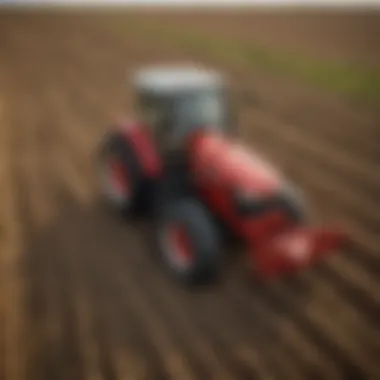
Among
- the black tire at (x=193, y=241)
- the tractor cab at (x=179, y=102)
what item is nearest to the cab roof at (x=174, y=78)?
the tractor cab at (x=179, y=102)

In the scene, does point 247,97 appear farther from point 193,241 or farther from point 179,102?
point 193,241

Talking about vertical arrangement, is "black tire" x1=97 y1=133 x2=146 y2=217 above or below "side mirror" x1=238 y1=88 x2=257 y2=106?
below

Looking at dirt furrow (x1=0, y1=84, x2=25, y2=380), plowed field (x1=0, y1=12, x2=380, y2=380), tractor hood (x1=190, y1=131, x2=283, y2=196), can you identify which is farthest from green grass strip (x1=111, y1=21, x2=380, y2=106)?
dirt furrow (x1=0, y1=84, x2=25, y2=380)

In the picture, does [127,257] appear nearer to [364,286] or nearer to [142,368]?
[142,368]

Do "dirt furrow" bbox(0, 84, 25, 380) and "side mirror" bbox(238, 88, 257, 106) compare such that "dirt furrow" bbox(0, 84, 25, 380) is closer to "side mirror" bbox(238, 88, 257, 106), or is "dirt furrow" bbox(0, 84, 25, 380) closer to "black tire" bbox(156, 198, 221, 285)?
"black tire" bbox(156, 198, 221, 285)

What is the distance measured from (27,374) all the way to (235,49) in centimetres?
49

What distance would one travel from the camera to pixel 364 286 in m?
0.74

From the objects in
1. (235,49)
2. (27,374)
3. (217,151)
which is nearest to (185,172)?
(217,151)

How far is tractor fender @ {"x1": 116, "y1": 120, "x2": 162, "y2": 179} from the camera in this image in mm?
836

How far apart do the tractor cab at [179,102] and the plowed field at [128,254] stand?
0.03 metres

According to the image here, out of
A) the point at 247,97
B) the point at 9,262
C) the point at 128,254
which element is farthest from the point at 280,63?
the point at 9,262

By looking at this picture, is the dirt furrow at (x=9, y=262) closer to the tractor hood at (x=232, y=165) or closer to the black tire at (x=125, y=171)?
the black tire at (x=125, y=171)

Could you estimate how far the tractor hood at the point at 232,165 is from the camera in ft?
2.56

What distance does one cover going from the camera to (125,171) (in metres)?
0.86
